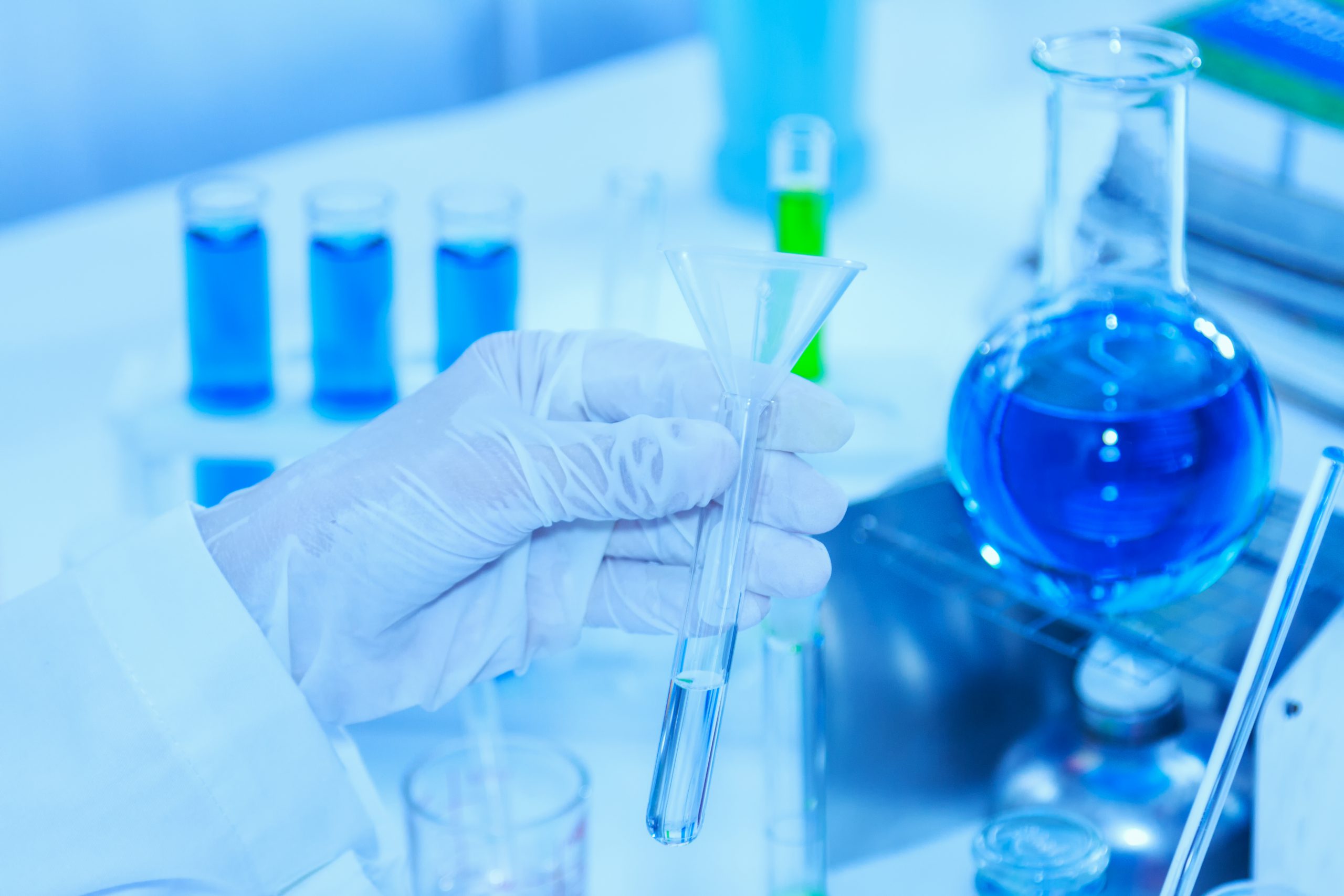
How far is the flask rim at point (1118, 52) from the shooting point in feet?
2.52

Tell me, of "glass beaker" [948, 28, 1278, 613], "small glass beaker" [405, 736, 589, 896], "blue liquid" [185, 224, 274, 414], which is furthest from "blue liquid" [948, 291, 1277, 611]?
"blue liquid" [185, 224, 274, 414]

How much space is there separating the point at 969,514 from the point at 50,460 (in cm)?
79

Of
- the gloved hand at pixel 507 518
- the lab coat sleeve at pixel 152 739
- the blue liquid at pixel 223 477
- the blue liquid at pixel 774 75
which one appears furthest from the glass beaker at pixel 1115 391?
the blue liquid at pixel 774 75

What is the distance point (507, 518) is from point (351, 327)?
1.08 feet

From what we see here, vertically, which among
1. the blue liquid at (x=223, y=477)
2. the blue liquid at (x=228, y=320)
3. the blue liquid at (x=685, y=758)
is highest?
the blue liquid at (x=228, y=320)

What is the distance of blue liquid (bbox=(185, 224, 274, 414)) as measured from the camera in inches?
39.4

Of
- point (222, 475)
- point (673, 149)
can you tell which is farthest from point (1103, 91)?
point (673, 149)

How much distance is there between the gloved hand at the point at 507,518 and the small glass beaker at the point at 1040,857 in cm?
16

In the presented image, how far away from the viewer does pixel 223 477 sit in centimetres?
104

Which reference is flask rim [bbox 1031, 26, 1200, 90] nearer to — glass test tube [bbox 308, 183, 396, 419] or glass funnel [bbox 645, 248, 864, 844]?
glass funnel [bbox 645, 248, 864, 844]

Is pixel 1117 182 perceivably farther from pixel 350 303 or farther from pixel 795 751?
pixel 350 303

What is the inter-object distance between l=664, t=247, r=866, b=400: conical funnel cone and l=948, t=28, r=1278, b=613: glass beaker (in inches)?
6.1

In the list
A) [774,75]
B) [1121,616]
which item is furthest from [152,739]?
[774,75]

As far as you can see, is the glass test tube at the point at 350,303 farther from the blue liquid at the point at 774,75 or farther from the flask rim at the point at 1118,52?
the blue liquid at the point at 774,75
